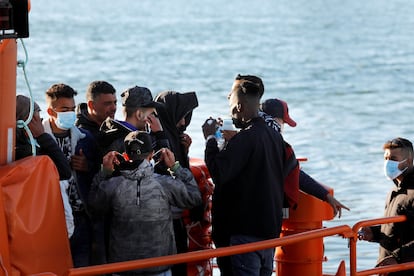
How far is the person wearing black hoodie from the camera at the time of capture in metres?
7.09

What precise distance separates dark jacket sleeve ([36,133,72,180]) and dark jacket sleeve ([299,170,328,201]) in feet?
5.64

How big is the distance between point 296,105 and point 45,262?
2710cm

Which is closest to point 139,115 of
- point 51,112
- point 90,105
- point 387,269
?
point 51,112

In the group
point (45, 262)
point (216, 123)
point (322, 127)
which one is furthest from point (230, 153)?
point (322, 127)

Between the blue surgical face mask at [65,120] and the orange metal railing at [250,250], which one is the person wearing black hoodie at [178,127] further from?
the orange metal railing at [250,250]

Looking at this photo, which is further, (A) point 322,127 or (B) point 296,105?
(B) point 296,105

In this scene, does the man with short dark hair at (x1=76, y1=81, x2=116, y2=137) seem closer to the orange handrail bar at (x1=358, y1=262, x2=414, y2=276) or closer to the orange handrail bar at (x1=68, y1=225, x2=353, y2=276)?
the orange handrail bar at (x1=68, y1=225, x2=353, y2=276)

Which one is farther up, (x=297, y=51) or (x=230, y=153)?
(x=230, y=153)

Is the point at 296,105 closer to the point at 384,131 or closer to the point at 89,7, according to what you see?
the point at 384,131

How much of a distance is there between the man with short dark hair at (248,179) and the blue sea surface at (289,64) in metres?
8.73

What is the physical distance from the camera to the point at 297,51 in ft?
155

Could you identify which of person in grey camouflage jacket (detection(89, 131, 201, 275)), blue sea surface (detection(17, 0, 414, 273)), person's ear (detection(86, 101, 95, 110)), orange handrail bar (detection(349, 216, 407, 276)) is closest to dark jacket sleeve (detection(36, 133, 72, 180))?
person in grey camouflage jacket (detection(89, 131, 201, 275))

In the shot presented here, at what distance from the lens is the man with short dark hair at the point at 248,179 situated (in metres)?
6.79

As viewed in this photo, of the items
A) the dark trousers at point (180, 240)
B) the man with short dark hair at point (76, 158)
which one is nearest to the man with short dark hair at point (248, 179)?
the dark trousers at point (180, 240)
